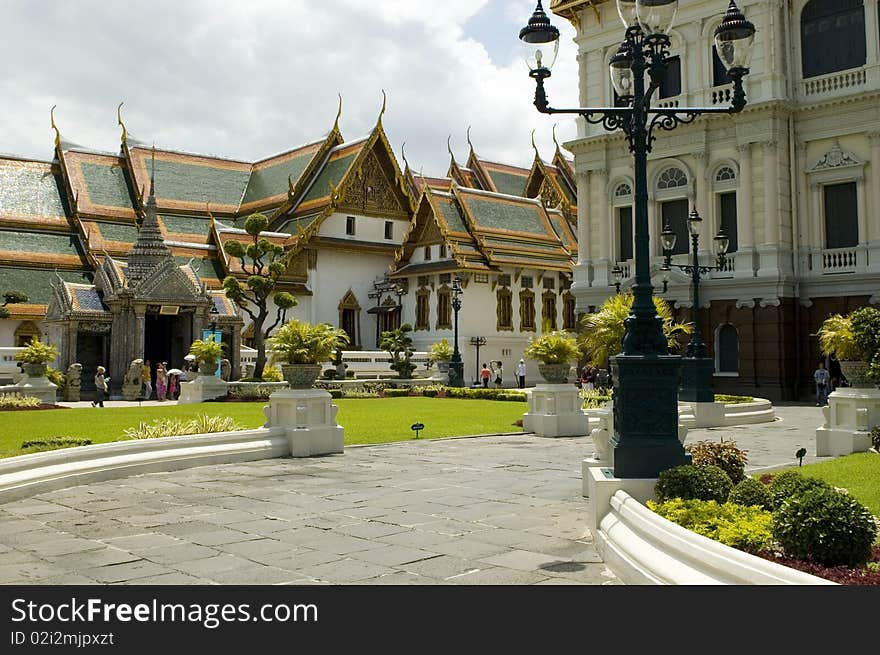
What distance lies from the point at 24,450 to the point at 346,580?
7.57 m

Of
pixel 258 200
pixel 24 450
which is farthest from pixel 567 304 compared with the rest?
pixel 24 450

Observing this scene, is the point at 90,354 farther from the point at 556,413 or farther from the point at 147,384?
the point at 556,413

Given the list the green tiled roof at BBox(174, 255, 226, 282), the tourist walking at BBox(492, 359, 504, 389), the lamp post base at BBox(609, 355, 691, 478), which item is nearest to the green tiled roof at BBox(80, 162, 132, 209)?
the green tiled roof at BBox(174, 255, 226, 282)

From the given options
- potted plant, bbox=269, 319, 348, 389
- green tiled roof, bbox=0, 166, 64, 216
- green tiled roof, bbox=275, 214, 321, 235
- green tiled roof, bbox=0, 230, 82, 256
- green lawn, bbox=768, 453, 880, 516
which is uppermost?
green tiled roof, bbox=0, 166, 64, 216

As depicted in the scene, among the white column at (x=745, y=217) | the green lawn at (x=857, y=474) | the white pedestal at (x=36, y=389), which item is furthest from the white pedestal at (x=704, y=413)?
the white pedestal at (x=36, y=389)

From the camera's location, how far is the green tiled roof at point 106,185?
139ft

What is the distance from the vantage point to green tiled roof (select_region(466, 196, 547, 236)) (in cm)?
4362

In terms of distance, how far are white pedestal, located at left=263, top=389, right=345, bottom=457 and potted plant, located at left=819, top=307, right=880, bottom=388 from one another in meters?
7.92

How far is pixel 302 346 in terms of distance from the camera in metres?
13.5

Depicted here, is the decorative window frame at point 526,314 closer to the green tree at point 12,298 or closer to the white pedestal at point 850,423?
the green tree at point 12,298

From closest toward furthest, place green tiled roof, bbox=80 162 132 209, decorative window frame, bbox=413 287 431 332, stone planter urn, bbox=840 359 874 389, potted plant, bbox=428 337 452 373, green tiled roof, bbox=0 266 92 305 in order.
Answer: stone planter urn, bbox=840 359 874 389
potted plant, bbox=428 337 452 373
green tiled roof, bbox=0 266 92 305
decorative window frame, bbox=413 287 431 332
green tiled roof, bbox=80 162 132 209

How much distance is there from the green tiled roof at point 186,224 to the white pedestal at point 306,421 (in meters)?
31.8

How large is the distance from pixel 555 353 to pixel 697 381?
427cm

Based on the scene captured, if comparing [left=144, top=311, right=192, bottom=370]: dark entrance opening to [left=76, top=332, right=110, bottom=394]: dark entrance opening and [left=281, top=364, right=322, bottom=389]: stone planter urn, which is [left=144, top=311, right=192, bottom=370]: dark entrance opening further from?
[left=281, top=364, right=322, bottom=389]: stone planter urn
